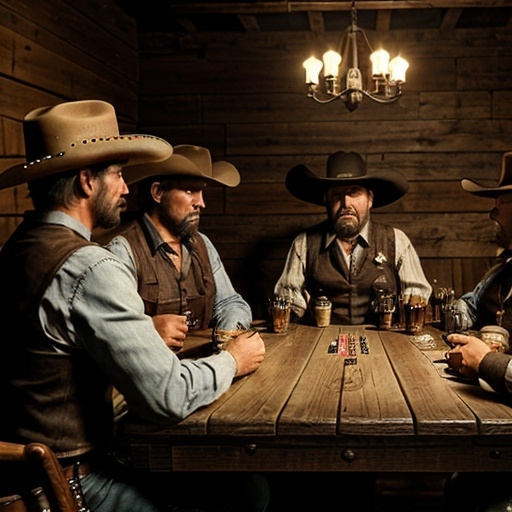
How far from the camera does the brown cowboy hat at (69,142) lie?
188 centimetres

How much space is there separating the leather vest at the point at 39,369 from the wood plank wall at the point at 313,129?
390 cm

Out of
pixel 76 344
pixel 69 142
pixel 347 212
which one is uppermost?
pixel 69 142

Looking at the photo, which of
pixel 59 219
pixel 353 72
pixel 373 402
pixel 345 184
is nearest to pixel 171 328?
pixel 59 219

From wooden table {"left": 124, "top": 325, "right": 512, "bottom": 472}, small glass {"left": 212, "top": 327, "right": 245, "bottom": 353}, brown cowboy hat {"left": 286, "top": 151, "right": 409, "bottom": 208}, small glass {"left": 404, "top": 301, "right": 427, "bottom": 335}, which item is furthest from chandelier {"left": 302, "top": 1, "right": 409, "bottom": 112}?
wooden table {"left": 124, "top": 325, "right": 512, "bottom": 472}

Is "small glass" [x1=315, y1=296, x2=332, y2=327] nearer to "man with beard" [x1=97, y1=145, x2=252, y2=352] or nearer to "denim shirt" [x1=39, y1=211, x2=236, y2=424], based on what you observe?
"man with beard" [x1=97, y1=145, x2=252, y2=352]

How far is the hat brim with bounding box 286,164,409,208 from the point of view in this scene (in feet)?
14.2

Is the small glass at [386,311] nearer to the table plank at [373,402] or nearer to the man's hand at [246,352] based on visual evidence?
the table plank at [373,402]

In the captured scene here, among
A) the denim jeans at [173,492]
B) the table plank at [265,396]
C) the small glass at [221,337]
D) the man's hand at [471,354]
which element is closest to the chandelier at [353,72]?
the table plank at [265,396]

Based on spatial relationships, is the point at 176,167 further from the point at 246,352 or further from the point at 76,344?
the point at 76,344

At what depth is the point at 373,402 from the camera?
187 centimetres

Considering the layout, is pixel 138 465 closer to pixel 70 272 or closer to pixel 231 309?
pixel 70 272

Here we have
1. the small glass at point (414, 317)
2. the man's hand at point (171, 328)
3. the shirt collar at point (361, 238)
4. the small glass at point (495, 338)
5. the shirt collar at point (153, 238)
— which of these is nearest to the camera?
the small glass at point (495, 338)

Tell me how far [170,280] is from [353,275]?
4.34ft

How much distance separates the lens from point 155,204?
3643 mm
